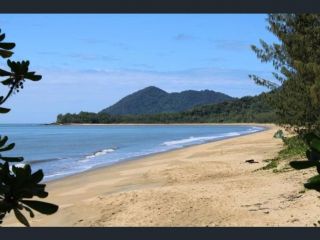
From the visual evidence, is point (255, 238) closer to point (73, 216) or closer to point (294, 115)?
point (73, 216)

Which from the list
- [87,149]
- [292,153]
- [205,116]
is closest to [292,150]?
[292,153]

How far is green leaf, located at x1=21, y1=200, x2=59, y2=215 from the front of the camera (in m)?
1.57

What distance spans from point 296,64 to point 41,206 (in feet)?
30.9

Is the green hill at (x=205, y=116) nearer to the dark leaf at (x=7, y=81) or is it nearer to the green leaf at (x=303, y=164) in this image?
the green leaf at (x=303, y=164)

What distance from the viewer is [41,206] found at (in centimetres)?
158

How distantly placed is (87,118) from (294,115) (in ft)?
593

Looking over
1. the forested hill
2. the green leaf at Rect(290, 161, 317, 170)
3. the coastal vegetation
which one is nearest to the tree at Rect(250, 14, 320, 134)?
the coastal vegetation

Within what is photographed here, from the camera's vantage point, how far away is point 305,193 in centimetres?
972

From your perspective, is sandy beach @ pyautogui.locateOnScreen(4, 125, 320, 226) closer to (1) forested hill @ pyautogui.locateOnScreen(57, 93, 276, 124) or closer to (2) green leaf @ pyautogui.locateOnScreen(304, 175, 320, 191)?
(2) green leaf @ pyautogui.locateOnScreen(304, 175, 320, 191)

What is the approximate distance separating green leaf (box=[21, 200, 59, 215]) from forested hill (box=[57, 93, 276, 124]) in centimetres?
15024

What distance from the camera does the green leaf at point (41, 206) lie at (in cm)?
157

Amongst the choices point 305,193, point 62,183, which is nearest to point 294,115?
point 305,193

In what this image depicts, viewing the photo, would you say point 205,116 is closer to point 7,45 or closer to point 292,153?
point 292,153

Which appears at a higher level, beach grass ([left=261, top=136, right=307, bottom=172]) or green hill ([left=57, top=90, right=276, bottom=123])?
green hill ([left=57, top=90, right=276, bottom=123])
